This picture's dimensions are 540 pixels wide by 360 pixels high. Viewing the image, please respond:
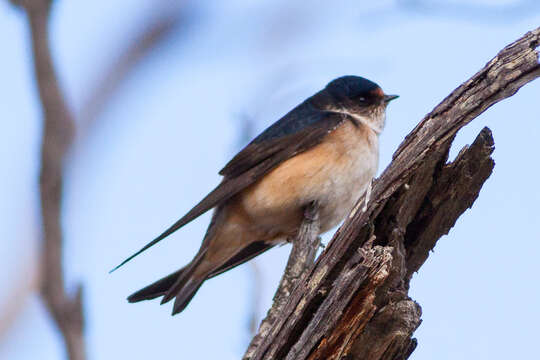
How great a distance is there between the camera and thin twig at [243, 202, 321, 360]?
334 centimetres

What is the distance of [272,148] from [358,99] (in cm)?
100

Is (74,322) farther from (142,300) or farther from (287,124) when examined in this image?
(287,124)

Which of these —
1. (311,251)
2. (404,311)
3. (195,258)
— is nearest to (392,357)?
(404,311)

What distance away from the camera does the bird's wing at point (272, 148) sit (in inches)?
183

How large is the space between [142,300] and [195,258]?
51 centimetres

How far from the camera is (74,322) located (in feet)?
9.65

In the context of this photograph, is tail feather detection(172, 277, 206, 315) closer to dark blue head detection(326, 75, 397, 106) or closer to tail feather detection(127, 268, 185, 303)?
tail feather detection(127, 268, 185, 303)

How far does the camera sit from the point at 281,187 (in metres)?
4.59

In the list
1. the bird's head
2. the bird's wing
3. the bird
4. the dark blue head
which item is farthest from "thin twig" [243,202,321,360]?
the dark blue head

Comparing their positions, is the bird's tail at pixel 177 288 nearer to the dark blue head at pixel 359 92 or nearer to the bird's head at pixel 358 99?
the bird's head at pixel 358 99

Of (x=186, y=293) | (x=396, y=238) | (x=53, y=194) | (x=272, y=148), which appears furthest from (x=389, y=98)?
(x=396, y=238)

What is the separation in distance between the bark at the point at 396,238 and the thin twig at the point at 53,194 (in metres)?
0.84

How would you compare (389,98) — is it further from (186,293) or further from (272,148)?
(186,293)

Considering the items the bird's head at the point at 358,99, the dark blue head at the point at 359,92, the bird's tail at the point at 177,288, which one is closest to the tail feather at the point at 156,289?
the bird's tail at the point at 177,288
